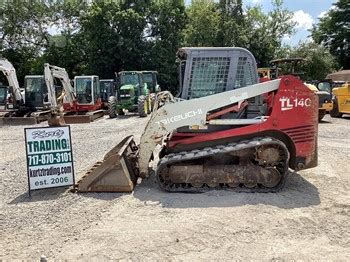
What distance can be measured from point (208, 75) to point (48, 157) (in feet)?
9.94

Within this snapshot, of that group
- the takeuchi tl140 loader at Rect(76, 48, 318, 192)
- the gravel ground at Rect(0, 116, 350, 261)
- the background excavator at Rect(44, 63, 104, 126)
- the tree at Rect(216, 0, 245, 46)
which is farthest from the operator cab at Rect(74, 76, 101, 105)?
the tree at Rect(216, 0, 245, 46)

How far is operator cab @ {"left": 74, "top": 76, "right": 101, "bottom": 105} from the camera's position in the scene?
75.0ft

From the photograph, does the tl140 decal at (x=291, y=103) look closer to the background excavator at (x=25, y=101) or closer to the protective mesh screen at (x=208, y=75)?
the protective mesh screen at (x=208, y=75)

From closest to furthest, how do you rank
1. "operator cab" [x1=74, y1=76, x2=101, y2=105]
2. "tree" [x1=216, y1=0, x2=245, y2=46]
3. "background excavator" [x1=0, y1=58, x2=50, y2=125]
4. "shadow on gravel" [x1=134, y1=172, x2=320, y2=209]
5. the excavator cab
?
1. "shadow on gravel" [x1=134, y1=172, x2=320, y2=209]
2. "background excavator" [x1=0, y1=58, x2=50, y2=125]
3. "operator cab" [x1=74, y1=76, x2=101, y2=105]
4. the excavator cab
5. "tree" [x1=216, y1=0, x2=245, y2=46]

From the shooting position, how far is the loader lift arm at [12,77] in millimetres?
20734

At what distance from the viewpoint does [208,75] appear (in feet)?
24.4

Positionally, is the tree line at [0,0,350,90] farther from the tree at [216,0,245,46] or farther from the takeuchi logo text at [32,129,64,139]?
the takeuchi logo text at [32,129,64,139]

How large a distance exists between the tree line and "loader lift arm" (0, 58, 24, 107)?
13949mm

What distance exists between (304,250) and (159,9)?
3374 cm

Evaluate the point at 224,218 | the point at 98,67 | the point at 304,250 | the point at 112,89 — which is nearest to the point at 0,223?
the point at 224,218

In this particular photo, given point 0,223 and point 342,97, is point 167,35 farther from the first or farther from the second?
point 0,223

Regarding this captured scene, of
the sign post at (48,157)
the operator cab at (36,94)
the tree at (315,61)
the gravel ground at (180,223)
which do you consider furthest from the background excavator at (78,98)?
the tree at (315,61)

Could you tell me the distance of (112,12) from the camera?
35.4 m

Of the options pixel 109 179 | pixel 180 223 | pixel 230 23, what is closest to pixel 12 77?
pixel 109 179
